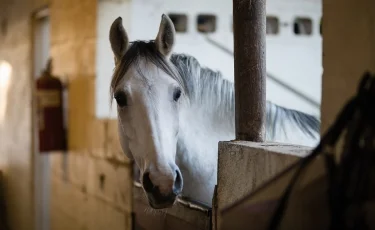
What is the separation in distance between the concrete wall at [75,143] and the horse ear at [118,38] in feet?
2.43

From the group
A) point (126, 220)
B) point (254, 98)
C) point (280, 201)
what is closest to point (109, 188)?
point (126, 220)

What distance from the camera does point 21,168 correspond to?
4578 mm

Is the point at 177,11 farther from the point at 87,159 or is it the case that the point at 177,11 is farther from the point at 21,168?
the point at 21,168

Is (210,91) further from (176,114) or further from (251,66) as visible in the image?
(251,66)

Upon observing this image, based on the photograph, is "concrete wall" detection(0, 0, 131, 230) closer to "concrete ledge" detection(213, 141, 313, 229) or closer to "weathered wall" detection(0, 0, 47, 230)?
"weathered wall" detection(0, 0, 47, 230)

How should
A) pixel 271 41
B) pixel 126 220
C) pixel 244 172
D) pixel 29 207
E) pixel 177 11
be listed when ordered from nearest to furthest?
1. pixel 244 172
2. pixel 126 220
3. pixel 177 11
4. pixel 271 41
5. pixel 29 207

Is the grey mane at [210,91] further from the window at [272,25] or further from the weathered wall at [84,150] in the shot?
the window at [272,25]

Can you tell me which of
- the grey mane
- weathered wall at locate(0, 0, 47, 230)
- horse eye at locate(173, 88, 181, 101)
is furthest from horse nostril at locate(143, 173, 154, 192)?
weathered wall at locate(0, 0, 47, 230)

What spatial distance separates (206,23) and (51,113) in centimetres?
130

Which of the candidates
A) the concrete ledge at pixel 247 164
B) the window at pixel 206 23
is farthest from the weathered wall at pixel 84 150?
the concrete ledge at pixel 247 164

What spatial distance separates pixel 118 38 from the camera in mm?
1877

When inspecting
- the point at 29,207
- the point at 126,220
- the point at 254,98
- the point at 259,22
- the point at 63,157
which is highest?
the point at 259,22

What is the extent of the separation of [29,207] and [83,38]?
78.5 inches

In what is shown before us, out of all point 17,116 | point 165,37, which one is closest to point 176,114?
point 165,37
